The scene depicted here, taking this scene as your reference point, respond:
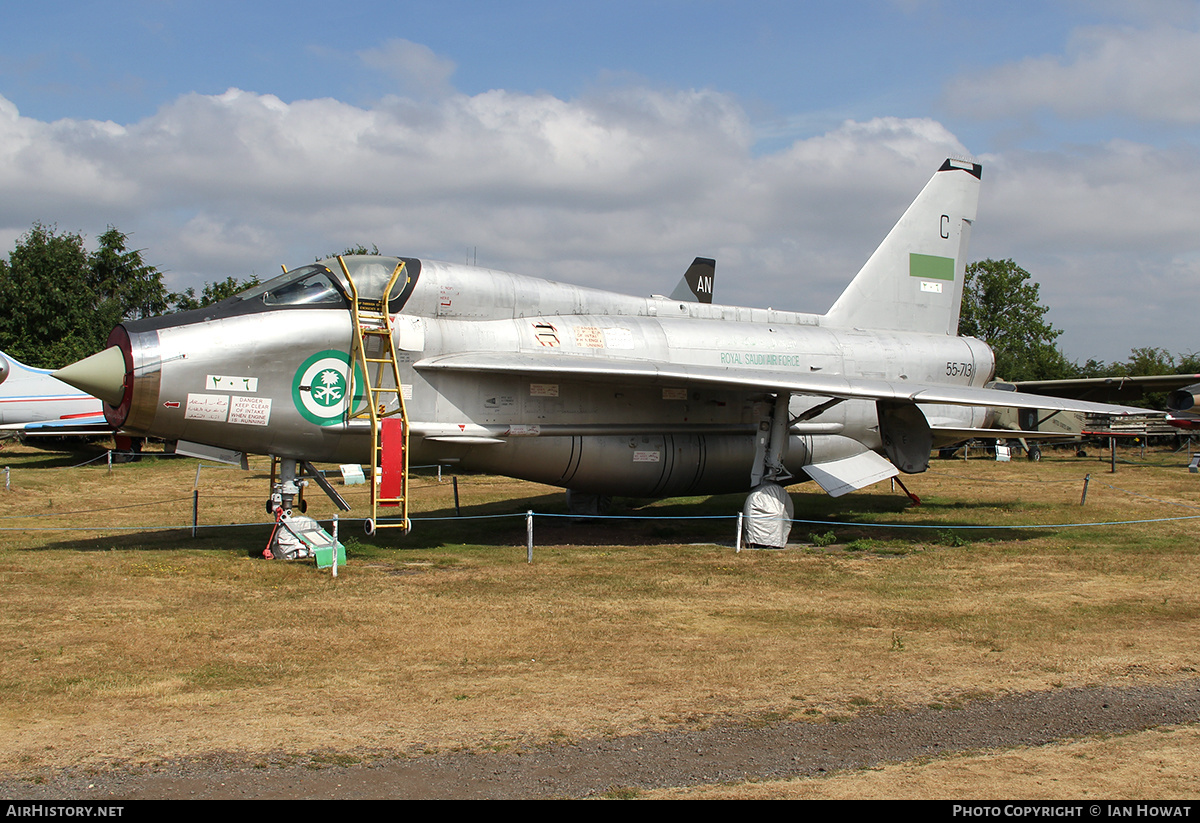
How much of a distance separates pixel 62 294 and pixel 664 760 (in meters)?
51.4

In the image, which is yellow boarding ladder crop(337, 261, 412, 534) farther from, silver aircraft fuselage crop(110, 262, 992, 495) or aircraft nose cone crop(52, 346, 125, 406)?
aircraft nose cone crop(52, 346, 125, 406)

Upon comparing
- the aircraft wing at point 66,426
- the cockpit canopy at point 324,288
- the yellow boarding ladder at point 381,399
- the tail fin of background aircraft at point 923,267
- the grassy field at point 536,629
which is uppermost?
the tail fin of background aircraft at point 923,267

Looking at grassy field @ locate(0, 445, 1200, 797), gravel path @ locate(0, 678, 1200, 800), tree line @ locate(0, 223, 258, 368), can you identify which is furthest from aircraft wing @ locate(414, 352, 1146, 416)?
tree line @ locate(0, 223, 258, 368)

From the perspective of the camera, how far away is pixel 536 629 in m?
8.05

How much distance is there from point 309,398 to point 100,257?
4604 cm

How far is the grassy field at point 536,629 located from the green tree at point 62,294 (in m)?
36.5

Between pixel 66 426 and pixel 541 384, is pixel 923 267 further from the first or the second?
pixel 66 426

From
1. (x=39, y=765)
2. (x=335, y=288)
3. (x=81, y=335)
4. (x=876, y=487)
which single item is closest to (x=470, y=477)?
(x=876, y=487)

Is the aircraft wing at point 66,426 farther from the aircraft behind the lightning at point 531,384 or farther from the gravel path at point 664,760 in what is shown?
the gravel path at point 664,760

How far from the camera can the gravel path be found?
4.55 metres

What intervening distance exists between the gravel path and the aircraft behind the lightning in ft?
20.2

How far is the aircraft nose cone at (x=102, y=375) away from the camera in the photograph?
395 inches

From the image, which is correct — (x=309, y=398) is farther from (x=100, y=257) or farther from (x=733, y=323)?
(x=100, y=257)

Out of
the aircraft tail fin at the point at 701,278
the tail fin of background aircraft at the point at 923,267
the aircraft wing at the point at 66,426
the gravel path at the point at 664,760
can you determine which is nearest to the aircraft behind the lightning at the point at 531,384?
the tail fin of background aircraft at the point at 923,267
